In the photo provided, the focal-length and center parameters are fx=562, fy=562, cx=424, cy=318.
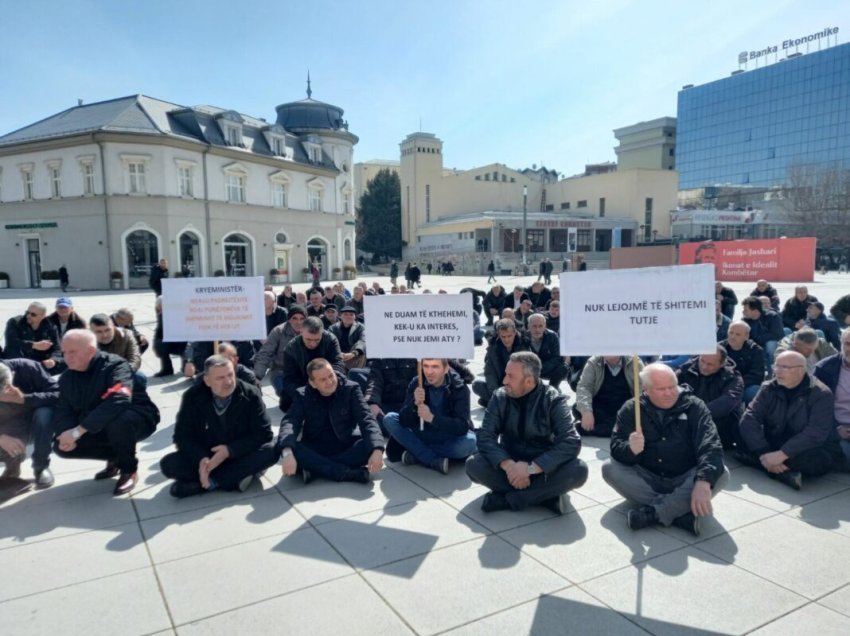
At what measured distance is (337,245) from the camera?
46.5 meters

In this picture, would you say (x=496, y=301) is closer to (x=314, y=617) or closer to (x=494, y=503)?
(x=494, y=503)

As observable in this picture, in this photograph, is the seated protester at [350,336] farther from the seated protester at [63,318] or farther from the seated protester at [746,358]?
the seated protester at [746,358]

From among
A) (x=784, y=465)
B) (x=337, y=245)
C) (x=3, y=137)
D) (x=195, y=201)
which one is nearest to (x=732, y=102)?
(x=337, y=245)

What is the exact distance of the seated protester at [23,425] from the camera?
4.85m

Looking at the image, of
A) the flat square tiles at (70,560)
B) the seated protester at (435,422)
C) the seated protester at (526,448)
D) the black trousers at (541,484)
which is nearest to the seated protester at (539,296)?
the seated protester at (435,422)

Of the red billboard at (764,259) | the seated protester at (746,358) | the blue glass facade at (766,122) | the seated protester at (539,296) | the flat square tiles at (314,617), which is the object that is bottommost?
the flat square tiles at (314,617)

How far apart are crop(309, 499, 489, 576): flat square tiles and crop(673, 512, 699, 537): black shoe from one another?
1.41m

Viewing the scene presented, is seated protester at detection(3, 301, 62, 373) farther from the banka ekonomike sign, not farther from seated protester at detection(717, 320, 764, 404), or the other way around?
the banka ekonomike sign

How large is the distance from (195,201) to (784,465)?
1442 inches

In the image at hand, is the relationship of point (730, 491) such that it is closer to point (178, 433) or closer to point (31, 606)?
point (178, 433)

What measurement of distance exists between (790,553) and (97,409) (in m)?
5.33

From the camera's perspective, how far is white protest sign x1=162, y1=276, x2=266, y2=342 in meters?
6.33

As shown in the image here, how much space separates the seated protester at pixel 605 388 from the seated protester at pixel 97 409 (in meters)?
4.59

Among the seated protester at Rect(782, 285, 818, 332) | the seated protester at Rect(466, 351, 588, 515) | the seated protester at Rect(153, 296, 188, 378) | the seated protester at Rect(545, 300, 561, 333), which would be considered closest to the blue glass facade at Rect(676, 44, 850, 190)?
the seated protester at Rect(782, 285, 818, 332)
